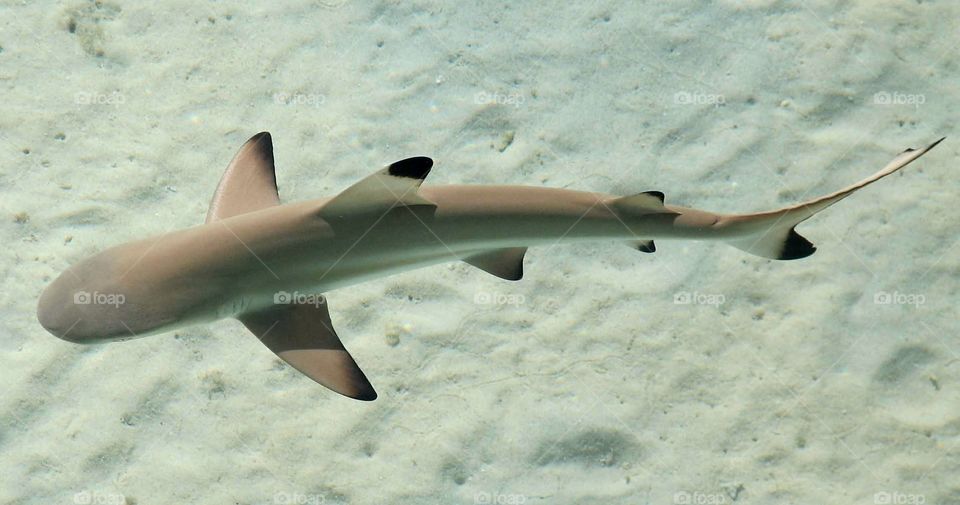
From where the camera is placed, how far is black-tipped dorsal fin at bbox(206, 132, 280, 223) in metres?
3.85

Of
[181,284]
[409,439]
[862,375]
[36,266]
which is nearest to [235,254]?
[181,284]

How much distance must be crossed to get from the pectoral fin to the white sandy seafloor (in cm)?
164

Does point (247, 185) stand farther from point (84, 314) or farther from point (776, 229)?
point (776, 229)

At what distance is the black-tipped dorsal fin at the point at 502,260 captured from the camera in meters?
3.78

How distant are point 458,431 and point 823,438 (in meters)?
2.68

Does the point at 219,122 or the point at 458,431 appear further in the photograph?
the point at 219,122

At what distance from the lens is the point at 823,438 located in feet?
17.2

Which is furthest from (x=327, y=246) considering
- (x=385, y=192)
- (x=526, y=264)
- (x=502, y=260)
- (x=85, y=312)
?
(x=526, y=264)

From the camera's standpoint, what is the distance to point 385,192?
10.7 ft

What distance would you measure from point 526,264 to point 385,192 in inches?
97.4

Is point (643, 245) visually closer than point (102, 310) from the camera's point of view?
No

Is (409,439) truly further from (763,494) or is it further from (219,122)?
(219,122)

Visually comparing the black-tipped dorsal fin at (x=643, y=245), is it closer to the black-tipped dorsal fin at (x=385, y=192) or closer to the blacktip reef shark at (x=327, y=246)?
the blacktip reef shark at (x=327, y=246)

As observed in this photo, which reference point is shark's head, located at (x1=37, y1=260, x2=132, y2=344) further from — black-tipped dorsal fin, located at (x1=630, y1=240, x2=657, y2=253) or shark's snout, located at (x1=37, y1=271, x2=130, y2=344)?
black-tipped dorsal fin, located at (x1=630, y1=240, x2=657, y2=253)
